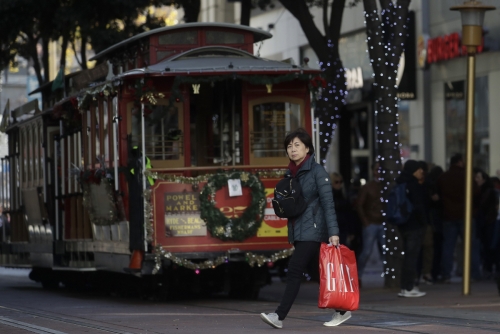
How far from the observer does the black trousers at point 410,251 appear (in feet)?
50.8

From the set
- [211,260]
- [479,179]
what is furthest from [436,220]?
[211,260]

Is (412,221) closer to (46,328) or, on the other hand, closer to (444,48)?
(46,328)

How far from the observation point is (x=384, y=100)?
55.4 ft

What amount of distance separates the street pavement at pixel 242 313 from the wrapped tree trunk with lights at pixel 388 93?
2.28 ft

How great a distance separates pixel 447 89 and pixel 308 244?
15006 mm

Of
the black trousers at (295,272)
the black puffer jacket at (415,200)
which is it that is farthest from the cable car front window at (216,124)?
the black trousers at (295,272)

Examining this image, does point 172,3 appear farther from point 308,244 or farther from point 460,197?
point 308,244

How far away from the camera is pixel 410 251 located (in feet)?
50.7

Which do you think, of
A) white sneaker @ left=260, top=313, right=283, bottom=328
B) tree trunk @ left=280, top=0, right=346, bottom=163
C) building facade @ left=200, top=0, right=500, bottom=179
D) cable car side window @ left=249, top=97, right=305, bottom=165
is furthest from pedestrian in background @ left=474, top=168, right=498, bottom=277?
white sneaker @ left=260, top=313, right=283, bottom=328

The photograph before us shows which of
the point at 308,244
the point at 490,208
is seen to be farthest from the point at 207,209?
the point at 490,208

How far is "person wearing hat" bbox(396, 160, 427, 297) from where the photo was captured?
15422mm

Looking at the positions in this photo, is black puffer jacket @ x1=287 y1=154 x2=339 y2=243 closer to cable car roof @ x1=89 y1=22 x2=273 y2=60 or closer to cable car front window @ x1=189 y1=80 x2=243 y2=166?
cable car front window @ x1=189 y1=80 x2=243 y2=166

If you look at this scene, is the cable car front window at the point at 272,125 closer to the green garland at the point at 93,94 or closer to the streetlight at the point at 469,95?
the green garland at the point at 93,94

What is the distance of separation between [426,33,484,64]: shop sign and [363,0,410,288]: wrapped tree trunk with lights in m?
7.11
